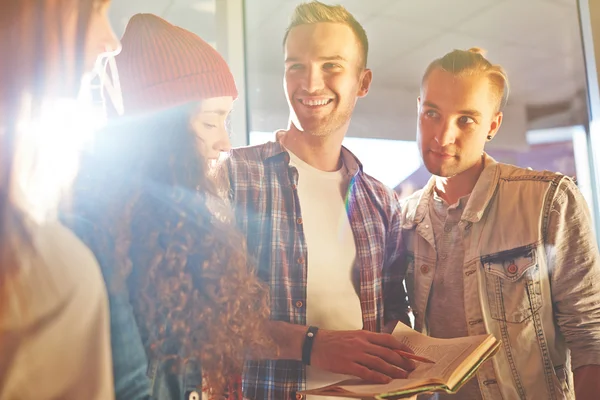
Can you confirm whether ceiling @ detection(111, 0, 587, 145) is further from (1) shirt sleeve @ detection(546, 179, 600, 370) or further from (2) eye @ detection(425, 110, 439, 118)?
(1) shirt sleeve @ detection(546, 179, 600, 370)

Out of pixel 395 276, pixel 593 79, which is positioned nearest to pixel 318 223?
pixel 395 276

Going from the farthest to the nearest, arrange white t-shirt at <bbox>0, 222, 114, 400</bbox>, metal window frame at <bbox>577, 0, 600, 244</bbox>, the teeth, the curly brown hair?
metal window frame at <bbox>577, 0, 600, 244</bbox> → the teeth → the curly brown hair → white t-shirt at <bbox>0, 222, 114, 400</bbox>

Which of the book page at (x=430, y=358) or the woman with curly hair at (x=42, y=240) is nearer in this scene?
the woman with curly hair at (x=42, y=240)

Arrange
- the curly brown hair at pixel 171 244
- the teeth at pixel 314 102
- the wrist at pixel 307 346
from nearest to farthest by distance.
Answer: the curly brown hair at pixel 171 244 < the wrist at pixel 307 346 < the teeth at pixel 314 102

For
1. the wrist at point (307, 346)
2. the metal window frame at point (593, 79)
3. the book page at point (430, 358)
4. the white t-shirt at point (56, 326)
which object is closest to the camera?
the white t-shirt at point (56, 326)

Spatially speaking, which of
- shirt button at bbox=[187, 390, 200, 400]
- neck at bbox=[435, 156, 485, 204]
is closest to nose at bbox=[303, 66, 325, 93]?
neck at bbox=[435, 156, 485, 204]

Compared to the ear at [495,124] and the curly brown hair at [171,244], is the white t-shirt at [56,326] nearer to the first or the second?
the curly brown hair at [171,244]

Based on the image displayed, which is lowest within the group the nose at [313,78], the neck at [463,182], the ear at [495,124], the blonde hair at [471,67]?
the neck at [463,182]

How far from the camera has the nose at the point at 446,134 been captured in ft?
3.89

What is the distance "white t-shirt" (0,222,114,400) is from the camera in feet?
2.08

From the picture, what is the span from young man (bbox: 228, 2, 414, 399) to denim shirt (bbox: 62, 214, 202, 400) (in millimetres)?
326

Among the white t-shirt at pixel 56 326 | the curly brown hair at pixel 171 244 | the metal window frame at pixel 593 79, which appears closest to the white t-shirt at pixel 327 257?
the curly brown hair at pixel 171 244

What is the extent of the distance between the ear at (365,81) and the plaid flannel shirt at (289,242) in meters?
0.14

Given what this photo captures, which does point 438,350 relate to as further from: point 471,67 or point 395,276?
point 471,67
